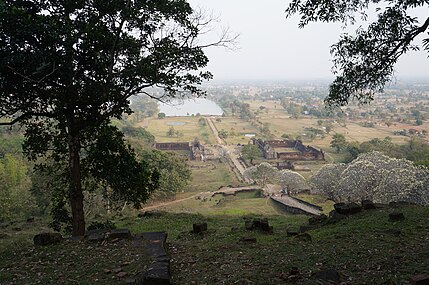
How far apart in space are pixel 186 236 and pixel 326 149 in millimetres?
55419

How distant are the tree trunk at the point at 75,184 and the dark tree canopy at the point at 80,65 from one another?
0.08ft

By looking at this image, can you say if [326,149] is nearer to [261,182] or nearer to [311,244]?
[261,182]

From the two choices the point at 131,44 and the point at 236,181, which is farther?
the point at 236,181

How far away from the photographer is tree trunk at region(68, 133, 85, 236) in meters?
9.02

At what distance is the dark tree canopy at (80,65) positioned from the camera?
714 cm

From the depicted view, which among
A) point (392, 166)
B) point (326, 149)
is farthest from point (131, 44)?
point (326, 149)

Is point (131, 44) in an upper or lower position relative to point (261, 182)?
upper

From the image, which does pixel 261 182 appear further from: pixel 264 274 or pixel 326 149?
pixel 264 274

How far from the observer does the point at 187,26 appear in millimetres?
9352

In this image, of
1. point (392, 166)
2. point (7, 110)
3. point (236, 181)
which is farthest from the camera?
point (236, 181)

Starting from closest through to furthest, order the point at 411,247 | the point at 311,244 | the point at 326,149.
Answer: the point at 411,247 < the point at 311,244 < the point at 326,149

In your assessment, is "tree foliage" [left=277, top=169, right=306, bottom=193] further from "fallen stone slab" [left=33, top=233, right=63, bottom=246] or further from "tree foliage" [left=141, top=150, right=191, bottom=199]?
"fallen stone slab" [left=33, top=233, right=63, bottom=246]

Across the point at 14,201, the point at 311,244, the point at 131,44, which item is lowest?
the point at 14,201

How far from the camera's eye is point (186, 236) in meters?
9.62
